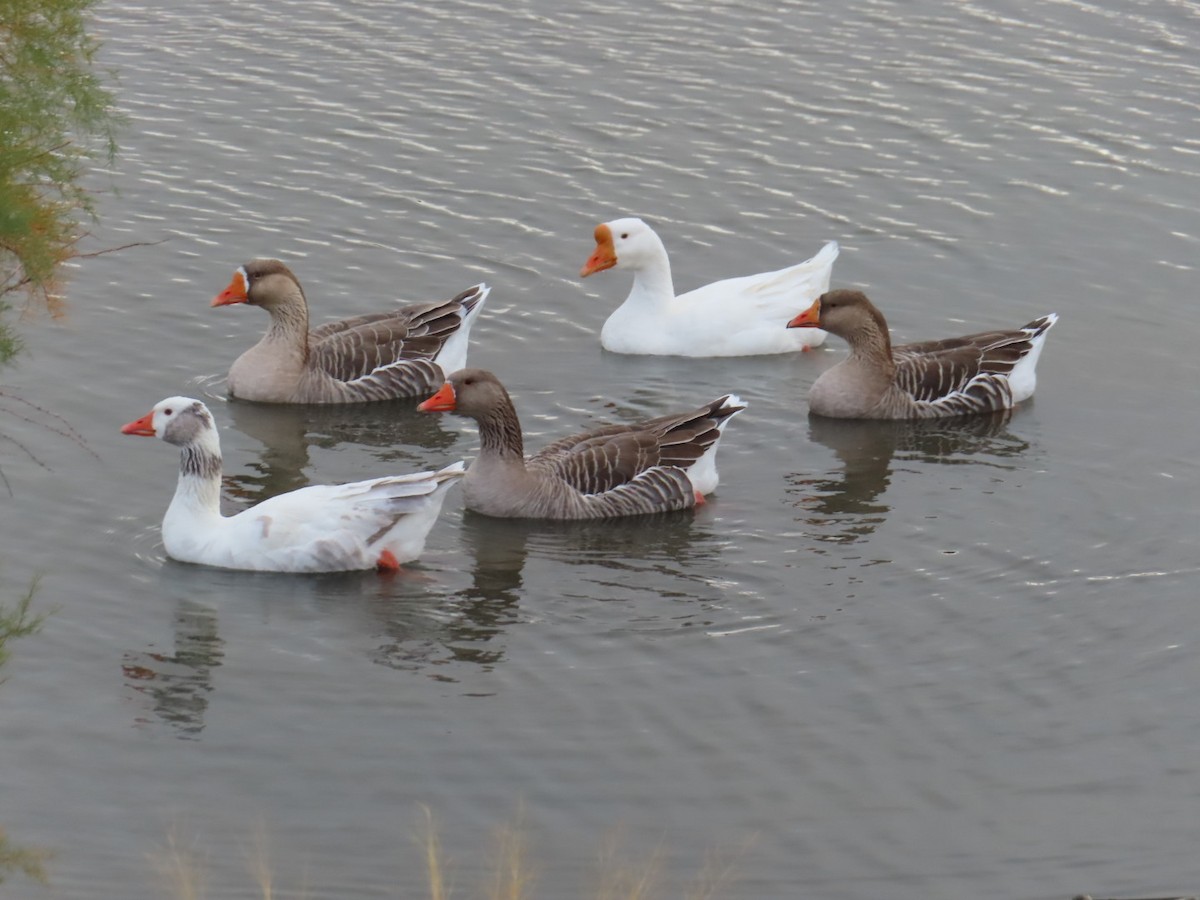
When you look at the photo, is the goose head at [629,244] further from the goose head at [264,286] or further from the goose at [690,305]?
the goose head at [264,286]

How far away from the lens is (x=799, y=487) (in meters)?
14.8

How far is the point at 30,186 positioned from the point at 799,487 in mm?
7204

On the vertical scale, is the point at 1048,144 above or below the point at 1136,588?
above

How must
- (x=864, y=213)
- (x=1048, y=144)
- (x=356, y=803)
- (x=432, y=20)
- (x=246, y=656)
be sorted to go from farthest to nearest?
(x=432, y=20), (x=1048, y=144), (x=864, y=213), (x=246, y=656), (x=356, y=803)

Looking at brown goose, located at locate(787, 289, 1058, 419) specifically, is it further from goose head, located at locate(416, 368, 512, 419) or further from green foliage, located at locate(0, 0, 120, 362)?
green foliage, located at locate(0, 0, 120, 362)

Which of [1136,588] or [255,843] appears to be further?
[1136,588]

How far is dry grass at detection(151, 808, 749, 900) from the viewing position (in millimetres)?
8945

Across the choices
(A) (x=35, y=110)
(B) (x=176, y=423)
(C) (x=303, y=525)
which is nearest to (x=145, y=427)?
(B) (x=176, y=423)

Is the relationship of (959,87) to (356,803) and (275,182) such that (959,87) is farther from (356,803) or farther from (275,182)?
(356,803)

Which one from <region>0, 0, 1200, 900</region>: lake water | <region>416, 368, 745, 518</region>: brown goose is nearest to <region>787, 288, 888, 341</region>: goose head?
<region>0, 0, 1200, 900</region>: lake water

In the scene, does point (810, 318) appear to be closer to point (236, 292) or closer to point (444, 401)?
point (444, 401)

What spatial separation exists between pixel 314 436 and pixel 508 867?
24.1ft

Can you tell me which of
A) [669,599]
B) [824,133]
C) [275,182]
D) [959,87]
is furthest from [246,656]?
[959,87]

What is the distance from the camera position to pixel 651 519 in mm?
14383
